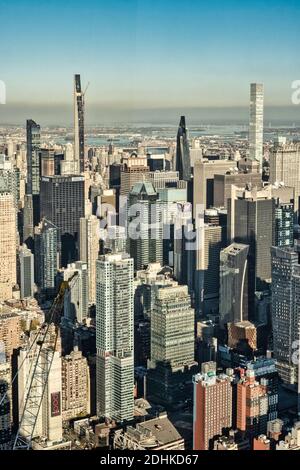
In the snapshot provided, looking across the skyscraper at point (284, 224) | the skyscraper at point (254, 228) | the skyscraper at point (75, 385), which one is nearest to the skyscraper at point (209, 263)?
the skyscraper at point (254, 228)

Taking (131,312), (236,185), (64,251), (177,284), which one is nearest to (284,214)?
(236,185)

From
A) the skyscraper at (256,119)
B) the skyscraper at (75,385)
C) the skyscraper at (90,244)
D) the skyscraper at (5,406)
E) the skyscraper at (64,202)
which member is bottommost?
the skyscraper at (75,385)

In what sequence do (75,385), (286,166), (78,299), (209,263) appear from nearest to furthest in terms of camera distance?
(75,385) → (78,299) → (209,263) → (286,166)

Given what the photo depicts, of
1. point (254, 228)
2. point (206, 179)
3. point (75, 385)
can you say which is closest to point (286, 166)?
point (206, 179)

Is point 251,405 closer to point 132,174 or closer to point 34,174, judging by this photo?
point 132,174

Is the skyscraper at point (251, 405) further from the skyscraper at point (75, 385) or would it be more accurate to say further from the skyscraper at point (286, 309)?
the skyscraper at point (75, 385)

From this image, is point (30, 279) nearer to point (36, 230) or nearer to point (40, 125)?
point (36, 230)

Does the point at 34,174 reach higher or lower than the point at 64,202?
higher

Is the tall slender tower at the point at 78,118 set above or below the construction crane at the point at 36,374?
above
